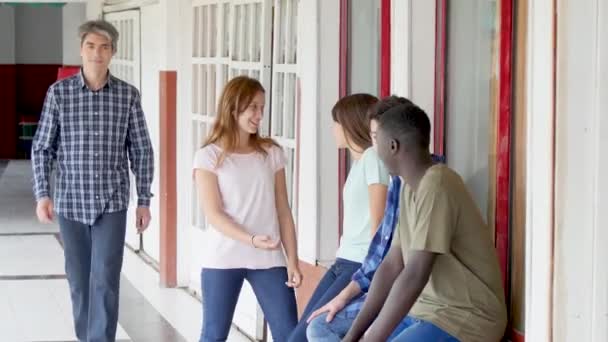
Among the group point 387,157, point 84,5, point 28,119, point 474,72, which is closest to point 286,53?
point 474,72

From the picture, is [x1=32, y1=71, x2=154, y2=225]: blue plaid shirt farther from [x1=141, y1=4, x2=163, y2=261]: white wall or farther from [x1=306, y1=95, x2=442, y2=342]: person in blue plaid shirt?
[x1=141, y1=4, x2=163, y2=261]: white wall

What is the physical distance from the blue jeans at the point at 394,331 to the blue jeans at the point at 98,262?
5.50 ft

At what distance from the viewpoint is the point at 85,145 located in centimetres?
524

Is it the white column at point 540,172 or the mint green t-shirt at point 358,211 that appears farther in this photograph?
the mint green t-shirt at point 358,211

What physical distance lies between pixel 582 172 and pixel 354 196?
54.1 inches

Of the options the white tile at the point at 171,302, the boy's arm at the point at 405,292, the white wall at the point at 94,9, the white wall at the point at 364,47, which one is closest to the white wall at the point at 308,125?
the white wall at the point at 364,47

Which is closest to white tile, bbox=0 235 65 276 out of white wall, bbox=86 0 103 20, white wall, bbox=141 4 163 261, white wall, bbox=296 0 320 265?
white wall, bbox=141 4 163 261

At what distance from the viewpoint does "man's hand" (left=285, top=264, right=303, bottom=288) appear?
14.9ft

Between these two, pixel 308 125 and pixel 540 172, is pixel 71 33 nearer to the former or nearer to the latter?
pixel 308 125

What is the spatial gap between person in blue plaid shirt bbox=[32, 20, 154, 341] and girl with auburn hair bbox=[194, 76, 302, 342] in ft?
2.70

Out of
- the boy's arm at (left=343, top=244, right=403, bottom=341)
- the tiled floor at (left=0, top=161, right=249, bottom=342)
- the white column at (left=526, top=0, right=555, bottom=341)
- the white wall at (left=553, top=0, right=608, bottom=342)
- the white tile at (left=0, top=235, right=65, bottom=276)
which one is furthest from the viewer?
the white tile at (left=0, top=235, right=65, bottom=276)

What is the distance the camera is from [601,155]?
2.88 meters

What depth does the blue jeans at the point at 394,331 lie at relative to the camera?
324 cm

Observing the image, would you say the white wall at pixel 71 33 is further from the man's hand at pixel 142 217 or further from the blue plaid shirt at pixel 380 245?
the blue plaid shirt at pixel 380 245
